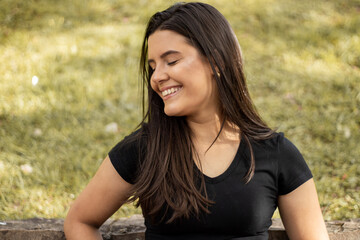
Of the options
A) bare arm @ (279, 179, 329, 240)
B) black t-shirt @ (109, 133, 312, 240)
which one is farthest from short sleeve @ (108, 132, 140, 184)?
bare arm @ (279, 179, 329, 240)

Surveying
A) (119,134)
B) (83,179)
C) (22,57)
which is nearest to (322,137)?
(119,134)

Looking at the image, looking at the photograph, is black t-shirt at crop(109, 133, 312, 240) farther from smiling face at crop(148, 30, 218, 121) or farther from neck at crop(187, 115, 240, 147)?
smiling face at crop(148, 30, 218, 121)

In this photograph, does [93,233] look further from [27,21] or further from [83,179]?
[27,21]

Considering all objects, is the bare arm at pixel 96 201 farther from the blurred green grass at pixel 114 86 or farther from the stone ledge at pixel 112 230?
the blurred green grass at pixel 114 86

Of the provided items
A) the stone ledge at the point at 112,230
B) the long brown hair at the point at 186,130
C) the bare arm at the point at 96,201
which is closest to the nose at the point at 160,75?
the long brown hair at the point at 186,130

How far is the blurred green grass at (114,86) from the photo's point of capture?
3.28 meters

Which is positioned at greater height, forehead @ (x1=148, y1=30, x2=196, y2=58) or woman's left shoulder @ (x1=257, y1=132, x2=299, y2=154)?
forehead @ (x1=148, y1=30, x2=196, y2=58)

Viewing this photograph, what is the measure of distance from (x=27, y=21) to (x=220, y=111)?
409cm

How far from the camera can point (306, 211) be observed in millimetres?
1891

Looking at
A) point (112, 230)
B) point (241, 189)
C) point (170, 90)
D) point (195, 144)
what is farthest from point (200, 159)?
point (112, 230)

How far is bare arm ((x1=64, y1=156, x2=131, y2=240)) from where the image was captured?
195cm

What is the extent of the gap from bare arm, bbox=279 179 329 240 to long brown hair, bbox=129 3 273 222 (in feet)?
0.72

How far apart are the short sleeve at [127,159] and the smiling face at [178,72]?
0.24m

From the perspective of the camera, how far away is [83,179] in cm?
335
